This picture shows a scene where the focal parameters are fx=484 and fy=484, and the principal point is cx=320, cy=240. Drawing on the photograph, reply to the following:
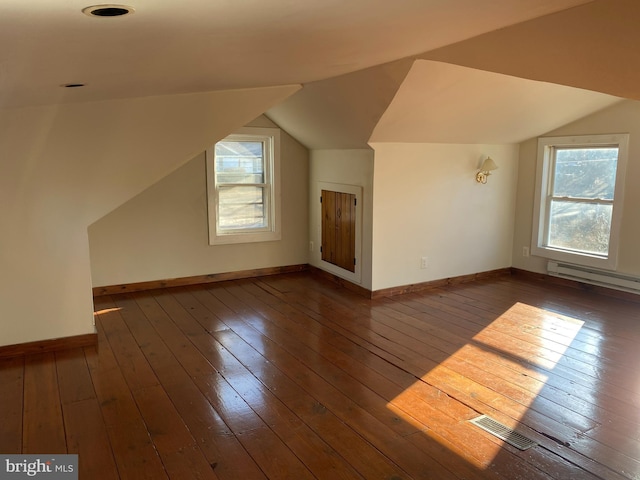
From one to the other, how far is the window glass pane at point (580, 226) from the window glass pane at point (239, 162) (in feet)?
11.7

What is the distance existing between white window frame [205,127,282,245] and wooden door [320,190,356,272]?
1.99 ft

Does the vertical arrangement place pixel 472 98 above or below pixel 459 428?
above

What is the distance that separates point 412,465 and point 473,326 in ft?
7.14

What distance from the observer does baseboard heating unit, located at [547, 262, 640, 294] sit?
5047 mm

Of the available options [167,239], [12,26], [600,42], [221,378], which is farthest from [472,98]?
[12,26]

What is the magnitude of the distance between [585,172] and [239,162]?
13.0 feet

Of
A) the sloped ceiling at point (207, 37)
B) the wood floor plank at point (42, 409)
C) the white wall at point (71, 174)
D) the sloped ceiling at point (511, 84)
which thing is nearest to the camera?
the sloped ceiling at point (207, 37)

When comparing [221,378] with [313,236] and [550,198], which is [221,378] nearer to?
[313,236]

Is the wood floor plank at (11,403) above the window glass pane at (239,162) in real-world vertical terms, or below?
below

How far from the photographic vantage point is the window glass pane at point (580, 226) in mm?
A: 5266

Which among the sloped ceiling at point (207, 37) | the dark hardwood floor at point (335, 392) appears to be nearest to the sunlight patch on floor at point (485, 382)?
the dark hardwood floor at point (335, 392)

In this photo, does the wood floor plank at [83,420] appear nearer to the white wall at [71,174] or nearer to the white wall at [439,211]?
the white wall at [71,174]

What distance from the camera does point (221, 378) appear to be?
3266 millimetres

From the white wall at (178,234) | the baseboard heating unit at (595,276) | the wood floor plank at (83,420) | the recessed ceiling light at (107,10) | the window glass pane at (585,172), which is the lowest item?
the wood floor plank at (83,420)
